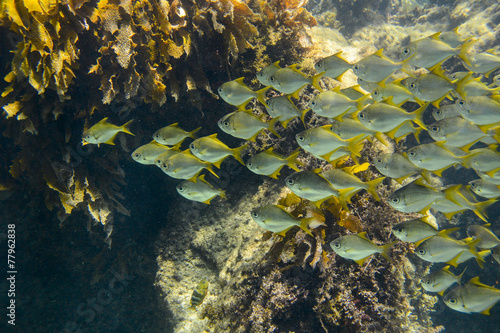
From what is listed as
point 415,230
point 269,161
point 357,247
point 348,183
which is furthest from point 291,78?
point 415,230

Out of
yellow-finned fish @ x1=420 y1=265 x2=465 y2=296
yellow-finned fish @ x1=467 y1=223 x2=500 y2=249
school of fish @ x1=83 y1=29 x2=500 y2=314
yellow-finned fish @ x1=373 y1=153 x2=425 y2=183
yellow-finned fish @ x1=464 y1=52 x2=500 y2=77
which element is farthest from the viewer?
yellow-finned fish @ x1=464 y1=52 x2=500 y2=77

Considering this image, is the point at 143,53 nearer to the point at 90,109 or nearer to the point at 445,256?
the point at 90,109

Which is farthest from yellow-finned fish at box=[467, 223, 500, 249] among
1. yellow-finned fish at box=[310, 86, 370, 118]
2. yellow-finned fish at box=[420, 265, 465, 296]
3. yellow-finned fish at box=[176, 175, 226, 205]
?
yellow-finned fish at box=[176, 175, 226, 205]

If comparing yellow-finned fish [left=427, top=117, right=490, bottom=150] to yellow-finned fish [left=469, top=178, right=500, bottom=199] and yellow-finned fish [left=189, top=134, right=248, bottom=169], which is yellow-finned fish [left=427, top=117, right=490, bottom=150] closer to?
yellow-finned fish [left=469, top=178, right=500, bottom=199]

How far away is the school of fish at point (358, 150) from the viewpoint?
2.79 meters

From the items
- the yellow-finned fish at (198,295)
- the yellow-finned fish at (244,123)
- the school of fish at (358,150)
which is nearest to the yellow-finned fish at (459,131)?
the school of fish at (358,150)

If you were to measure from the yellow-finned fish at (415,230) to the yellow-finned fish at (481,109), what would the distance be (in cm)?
162

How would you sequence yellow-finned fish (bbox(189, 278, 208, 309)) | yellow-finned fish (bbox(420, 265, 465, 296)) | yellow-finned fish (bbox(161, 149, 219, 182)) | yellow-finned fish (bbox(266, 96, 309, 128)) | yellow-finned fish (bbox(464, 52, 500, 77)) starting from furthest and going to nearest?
yellow-finned fish (bbox(464, 52, 500, 77)) < yellow-finned fish (bbox(189, 278, 208, 309)) < yellow-finned fish (bbox(420, 265, 465, 296)) < yellow-finned fish (bbox(266, 96, 309, 128)) < yellow-finned fish (bbox(161, 149, 219, 182))

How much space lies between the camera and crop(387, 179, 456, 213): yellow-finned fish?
2.86 meters

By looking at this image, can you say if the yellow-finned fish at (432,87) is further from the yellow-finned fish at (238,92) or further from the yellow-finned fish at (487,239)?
the yellow-finned fish at (487,239)

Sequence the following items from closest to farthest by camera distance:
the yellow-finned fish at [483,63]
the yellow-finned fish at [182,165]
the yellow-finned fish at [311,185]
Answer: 1. the yellow-finned fish at [311,185]
2. the yellow-finned fish at [182,165]
3. the yellow-finned fish at [483,63]

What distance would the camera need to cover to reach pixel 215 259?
14.4 feet

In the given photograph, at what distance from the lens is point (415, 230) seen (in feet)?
9.43

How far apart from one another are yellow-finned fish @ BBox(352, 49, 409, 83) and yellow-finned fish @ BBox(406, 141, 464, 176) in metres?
1.14
